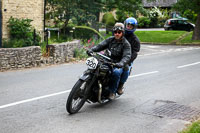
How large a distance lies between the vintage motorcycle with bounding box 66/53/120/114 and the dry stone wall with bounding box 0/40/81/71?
653cm

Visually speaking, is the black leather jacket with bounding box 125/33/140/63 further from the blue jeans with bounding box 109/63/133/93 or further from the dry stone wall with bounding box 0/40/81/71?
the dry stone wall with bounding box 0/40/81/71

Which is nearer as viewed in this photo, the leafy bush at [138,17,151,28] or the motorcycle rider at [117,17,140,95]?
the motorcycle rider at [117,17,140,95]

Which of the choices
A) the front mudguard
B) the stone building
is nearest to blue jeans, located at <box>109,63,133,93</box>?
the front mudguard

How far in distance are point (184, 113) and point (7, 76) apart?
20.7 feet

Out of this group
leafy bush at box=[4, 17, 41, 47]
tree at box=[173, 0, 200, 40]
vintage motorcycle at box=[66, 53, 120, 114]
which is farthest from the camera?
tree at box=[173, 0, 200, 40]

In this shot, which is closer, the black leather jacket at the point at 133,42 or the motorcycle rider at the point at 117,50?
the motorcycle rider at the point at 117,50

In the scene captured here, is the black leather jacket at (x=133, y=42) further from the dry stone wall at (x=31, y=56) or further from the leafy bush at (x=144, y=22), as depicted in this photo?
the leafy bush at (x=144, y=22)

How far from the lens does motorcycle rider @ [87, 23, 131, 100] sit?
7449 mm

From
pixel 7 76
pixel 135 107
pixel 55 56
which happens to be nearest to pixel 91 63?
pixel 135 107

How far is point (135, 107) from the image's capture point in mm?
7781

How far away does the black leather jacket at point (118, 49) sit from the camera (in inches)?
295

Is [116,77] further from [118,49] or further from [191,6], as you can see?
[191,6]

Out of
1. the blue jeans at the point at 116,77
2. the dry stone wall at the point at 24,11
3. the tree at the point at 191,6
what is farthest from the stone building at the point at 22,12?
the tree at the point at 191,6

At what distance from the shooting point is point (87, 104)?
792 cm
